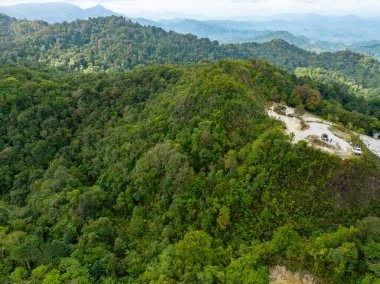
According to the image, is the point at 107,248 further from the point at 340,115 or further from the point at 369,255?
the point at 340,115

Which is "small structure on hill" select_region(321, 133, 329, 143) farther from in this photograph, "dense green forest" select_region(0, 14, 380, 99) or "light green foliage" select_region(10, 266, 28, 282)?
"dense green forest" select_region(0, 14, 380, 99)

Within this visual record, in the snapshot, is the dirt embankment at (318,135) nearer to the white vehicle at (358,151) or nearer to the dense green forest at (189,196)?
the white vehicle at (358,151)

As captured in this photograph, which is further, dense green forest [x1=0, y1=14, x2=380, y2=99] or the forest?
dense green forest [x1=0, y1=14, x2=380, y2=99]

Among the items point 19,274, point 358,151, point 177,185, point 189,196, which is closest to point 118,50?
point 177,185

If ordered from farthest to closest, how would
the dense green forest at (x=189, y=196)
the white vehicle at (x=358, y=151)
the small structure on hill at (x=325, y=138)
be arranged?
the small structure on hill at (x=325, y=138) < the white vehicle at (x=358, y=151) < the dense green forest at (x=189, y=196)

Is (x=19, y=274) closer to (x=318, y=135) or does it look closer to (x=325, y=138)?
(x=325, y=138)

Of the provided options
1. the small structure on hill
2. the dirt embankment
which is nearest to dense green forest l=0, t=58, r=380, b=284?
the dirt embankment

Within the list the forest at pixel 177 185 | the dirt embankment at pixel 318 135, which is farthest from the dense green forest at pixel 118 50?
the dirt embankment at pixel 318 135
